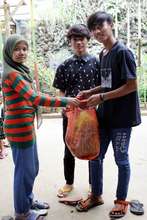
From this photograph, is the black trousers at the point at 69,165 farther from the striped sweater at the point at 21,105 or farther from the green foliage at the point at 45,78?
the green foliage at the point at 45,78

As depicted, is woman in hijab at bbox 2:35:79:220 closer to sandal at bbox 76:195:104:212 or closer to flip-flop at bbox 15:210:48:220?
flip-flop at bbox 15:210:48:220

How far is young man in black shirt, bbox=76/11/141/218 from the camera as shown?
205 cm

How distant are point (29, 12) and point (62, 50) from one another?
0.88 m

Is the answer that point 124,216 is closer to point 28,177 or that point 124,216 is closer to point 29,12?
point 28,177

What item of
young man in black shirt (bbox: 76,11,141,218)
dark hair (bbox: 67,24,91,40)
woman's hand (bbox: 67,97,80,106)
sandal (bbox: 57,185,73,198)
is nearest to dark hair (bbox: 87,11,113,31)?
young man in black shirt (bbox: 76,11,141,218)

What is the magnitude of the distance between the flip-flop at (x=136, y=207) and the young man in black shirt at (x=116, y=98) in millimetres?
67

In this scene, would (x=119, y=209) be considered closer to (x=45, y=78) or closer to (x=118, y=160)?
(x=118, y=160)

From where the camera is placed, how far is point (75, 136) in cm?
222

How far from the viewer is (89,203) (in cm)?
245

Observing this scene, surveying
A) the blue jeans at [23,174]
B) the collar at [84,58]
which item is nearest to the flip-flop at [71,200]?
the blue jeans at [23,174]

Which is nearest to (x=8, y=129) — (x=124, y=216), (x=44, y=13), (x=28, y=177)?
(x=28, y=177)

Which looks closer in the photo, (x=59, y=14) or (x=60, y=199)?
(x=60, y=199)

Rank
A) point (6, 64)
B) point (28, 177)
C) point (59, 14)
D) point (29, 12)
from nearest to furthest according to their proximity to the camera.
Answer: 1. point (6, 64)
2. point (28, 177)
3. point (29, 12)
4. point (59, 14)

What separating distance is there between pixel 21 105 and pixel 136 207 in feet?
3.63
